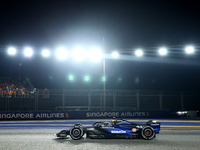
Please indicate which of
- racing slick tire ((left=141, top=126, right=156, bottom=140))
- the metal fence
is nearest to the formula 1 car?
racing slick tire ((left=141, top=126, right=156, bottom=140))

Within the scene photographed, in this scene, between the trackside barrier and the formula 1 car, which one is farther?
the trackside barrier

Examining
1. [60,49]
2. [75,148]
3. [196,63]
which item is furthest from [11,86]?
[196,63]

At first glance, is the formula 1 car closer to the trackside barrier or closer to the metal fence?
the trackside barrier

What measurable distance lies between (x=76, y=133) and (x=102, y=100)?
13352 mm

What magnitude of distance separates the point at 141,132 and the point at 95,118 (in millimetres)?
11169

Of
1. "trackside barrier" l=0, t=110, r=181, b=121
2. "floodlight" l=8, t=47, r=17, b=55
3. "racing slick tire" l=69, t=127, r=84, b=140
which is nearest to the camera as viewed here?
"racing slick tire" l=69, t=127, r=84, b=140

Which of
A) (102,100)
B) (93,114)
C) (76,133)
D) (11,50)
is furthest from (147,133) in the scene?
(11,50)

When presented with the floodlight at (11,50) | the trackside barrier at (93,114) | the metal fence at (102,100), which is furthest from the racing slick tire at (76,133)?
the floodlight at (11,50)

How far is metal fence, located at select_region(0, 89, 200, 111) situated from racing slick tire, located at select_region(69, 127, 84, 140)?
12.0 meters

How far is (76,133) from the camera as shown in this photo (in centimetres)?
779

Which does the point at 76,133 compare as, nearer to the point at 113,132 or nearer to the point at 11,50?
the point at 113,132

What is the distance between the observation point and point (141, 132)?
25.5ft

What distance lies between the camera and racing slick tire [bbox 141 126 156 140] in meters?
7.78

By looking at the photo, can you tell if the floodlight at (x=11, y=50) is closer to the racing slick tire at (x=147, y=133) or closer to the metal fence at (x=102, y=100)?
the metal fence at (x=102, y=100)
